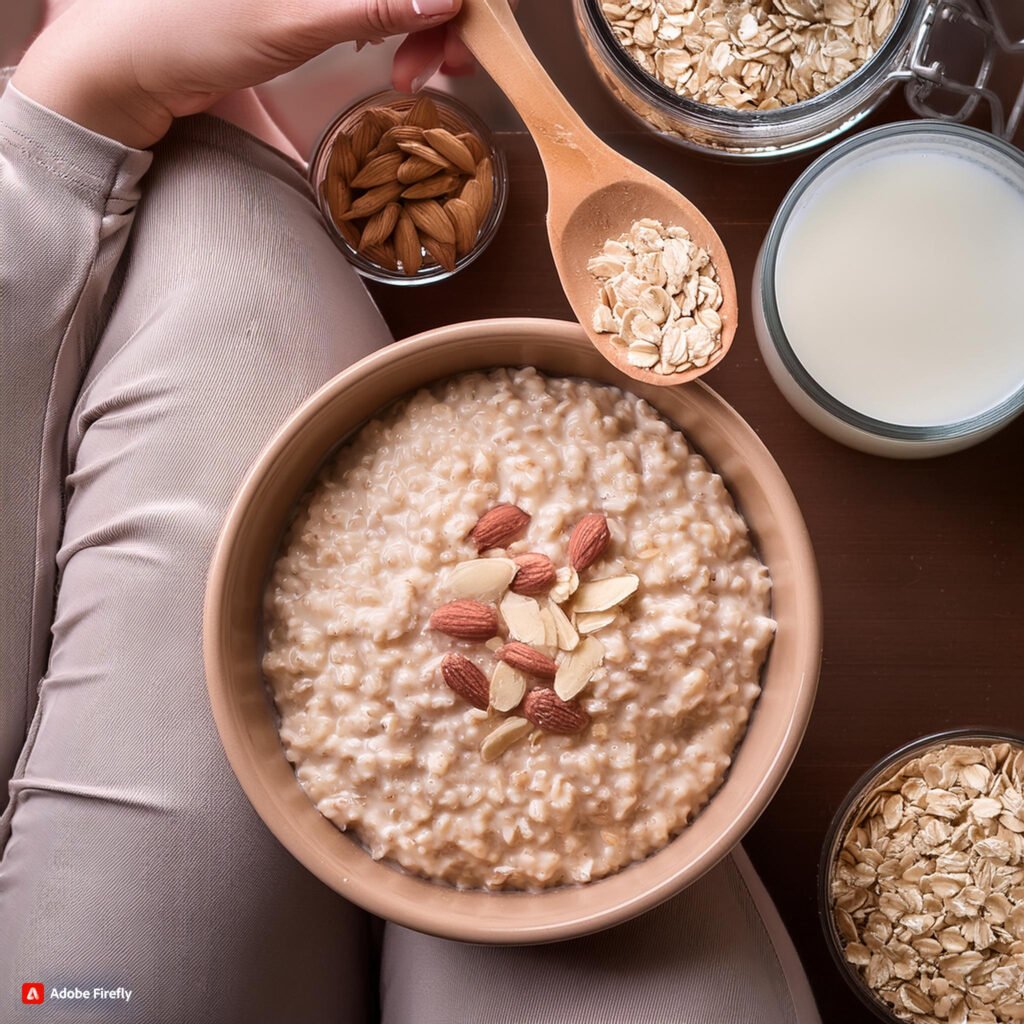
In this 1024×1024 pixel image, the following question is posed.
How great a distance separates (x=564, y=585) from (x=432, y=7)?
21.1 inches

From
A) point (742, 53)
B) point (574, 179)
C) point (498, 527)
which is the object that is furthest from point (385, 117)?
point (498, 527)

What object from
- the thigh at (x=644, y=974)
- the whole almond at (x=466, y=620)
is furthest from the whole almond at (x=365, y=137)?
the thigh at (x=644, y=974)

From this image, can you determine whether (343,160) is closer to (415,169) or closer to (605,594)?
(415,169)

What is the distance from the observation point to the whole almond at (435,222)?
109 centimetres

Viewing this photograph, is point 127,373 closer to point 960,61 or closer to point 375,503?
point 375,503

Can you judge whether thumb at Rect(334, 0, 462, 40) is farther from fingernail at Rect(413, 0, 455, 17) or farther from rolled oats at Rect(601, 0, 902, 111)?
rolled oats at Rect(601, 0, 902, 111)

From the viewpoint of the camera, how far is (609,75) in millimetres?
1113

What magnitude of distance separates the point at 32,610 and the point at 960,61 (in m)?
1.19

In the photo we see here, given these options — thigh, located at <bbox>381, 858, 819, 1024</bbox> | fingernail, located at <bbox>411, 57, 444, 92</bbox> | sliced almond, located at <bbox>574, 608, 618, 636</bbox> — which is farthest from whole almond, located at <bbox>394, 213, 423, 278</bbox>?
thigh, located at <bbox>381, 858, 819, 1024</bbox>

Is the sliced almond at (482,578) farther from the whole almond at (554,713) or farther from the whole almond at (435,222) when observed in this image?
the whole almond at (435,222)

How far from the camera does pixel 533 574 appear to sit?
847 millimetres

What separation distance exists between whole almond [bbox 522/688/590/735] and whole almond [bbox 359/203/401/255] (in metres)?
0.55

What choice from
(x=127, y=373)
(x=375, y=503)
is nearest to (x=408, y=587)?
(x=375, y=503)

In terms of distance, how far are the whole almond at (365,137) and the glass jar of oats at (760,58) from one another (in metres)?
0.25
